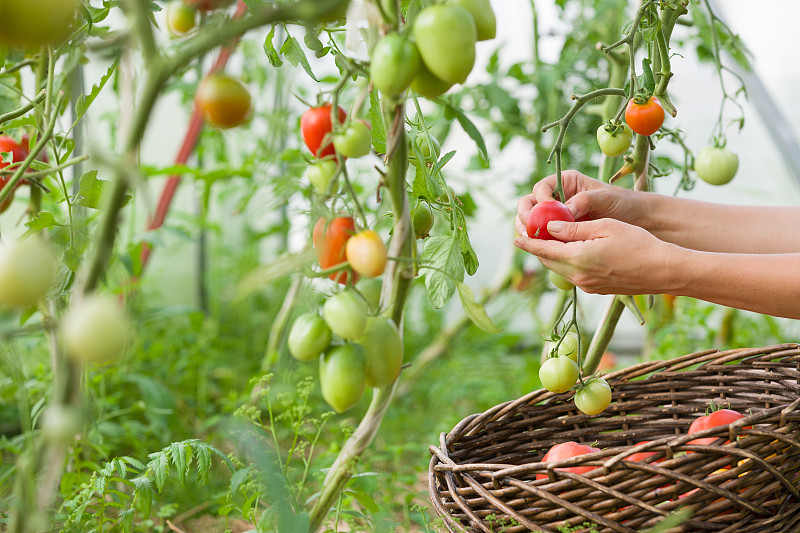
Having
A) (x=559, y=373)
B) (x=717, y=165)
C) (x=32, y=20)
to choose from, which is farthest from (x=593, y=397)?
(x=32, y=20)

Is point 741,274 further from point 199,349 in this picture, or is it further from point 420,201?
point 199,349

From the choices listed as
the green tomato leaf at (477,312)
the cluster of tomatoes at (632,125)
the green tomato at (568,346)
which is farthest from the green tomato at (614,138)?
the green tomato leaf at (477,312)

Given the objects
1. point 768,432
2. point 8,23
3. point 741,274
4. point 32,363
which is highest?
point 8,23

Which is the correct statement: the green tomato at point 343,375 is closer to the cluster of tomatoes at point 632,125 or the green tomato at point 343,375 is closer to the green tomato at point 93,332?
the green tomato at point 93,332

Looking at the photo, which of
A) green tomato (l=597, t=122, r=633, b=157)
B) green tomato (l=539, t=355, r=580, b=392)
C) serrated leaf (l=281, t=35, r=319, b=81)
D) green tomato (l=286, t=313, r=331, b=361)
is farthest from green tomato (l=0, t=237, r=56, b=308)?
green tomato (l=597, t=122, r=633, b=157)

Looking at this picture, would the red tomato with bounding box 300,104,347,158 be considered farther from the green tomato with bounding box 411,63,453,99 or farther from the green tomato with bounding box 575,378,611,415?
the green tomato with bounding box 575,378,611,415

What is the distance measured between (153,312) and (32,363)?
28cm

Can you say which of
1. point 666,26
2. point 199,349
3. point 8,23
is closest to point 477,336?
point 199,349

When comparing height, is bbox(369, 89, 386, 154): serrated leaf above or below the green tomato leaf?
above

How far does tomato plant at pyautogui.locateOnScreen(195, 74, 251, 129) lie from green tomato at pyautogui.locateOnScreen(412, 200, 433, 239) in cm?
31

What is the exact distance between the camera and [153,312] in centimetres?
138

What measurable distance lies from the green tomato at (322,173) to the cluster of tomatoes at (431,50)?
11cm

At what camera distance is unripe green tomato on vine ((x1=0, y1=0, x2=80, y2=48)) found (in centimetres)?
28

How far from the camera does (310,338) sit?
1.37 ft
